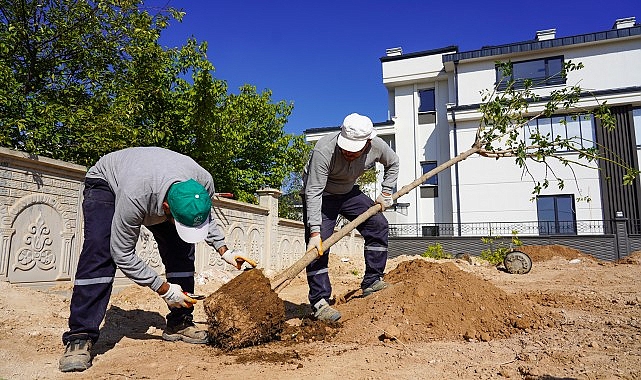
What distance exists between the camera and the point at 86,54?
719 cm

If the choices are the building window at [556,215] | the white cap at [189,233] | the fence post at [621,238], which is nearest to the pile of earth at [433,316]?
the white cap at [189,233]

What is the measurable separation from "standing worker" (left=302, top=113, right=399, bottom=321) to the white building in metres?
14.6

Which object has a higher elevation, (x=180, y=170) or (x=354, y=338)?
(x=180, y=170)

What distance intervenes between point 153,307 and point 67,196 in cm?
165

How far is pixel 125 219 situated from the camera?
2.59 meters

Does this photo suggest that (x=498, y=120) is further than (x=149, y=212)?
Yes

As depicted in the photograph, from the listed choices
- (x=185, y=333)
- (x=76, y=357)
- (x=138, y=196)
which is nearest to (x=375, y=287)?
(x=185, y=333)

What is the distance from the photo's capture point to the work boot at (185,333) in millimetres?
3277

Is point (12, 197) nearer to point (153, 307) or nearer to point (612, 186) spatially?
point (153, 307)

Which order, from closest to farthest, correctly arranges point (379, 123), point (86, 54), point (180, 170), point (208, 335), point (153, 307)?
1. point (180, 170)
2. point (208, 335)
3. point (153, 307)
4. point (86, 54)
5. point (379, 123)

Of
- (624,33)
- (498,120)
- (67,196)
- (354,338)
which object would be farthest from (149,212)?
(624,33)

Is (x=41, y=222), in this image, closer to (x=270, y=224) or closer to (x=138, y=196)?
(x=138, y=196)

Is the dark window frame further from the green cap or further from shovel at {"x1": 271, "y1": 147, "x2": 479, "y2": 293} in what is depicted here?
the green cap

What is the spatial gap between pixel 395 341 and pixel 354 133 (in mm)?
1664
